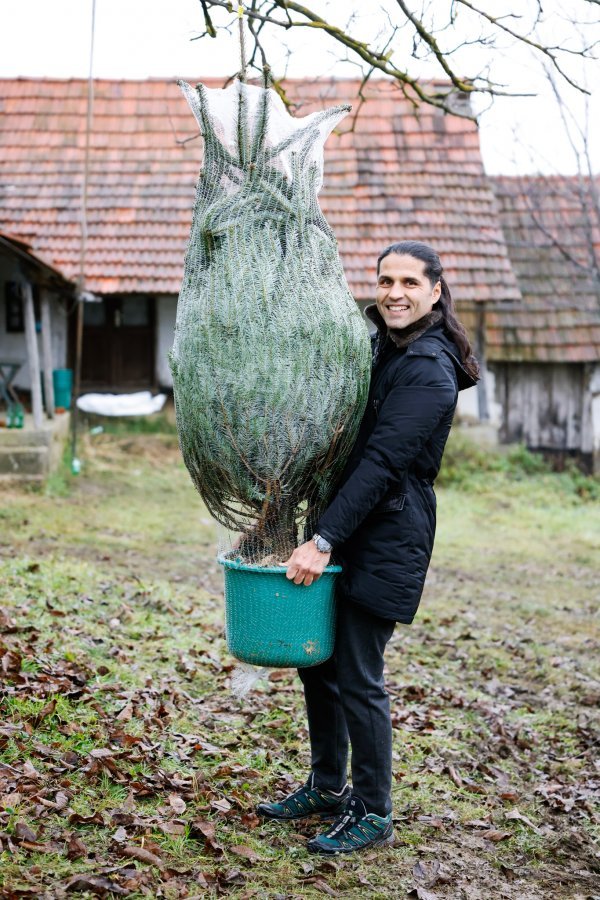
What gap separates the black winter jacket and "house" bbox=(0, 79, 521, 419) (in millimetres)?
10085

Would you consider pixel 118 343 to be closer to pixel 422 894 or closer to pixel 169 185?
pixel 169 185

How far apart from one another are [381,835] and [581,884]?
763mm

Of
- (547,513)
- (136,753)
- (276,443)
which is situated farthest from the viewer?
(547,513)

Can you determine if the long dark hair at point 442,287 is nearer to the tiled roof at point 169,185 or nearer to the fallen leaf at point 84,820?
the fallen leaf at point 84,820

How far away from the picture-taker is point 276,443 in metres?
2.95

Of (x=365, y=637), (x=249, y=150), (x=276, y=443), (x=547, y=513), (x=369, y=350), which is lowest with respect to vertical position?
(x=547, y=513)

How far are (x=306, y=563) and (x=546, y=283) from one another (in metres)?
12.8

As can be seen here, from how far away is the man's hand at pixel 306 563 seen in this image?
2.99 metres

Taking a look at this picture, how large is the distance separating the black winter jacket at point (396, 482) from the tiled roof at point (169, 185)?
1016cm

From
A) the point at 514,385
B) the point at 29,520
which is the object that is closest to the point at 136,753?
the point at 29,520

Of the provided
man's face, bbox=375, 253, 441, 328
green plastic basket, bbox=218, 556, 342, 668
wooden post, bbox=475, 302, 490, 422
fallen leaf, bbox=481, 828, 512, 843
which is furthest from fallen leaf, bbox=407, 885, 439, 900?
wooden post, bbox=475, 302, 490, 422

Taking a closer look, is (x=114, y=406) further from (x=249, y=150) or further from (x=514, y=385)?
(x=249, y=150)

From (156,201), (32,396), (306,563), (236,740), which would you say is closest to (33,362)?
(32,396)

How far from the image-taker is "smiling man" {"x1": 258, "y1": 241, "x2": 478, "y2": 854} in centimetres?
295
